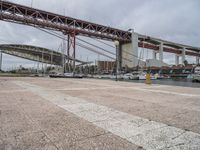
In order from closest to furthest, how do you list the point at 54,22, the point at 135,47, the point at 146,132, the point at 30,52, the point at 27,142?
the point at 27,142 → the point at 146,132 → the point at 54,22 → the point at 135,47 → the point at 30,52

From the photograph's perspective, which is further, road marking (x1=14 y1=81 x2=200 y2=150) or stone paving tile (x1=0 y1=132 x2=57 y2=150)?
road marking (x1=14 y1=81 x2=200 y2=150)

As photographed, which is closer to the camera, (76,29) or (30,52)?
(76,29)

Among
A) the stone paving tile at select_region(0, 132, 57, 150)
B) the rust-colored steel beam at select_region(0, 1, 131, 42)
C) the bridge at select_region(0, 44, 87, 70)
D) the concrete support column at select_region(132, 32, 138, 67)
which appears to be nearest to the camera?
the stone paving tile at select_region(0, 132, 57, 150)

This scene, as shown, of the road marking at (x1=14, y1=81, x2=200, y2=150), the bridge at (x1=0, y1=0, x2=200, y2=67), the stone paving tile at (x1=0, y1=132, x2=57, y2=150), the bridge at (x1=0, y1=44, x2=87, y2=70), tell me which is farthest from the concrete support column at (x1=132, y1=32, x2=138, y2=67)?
the stone paving tile at (x1=0, y1=132, x2=57, y2=150)

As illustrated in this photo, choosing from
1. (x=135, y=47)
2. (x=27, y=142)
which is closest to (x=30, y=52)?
(x=135, y=47)

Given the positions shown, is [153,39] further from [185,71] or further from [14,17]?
[14,17]

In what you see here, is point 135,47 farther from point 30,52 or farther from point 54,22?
point 30,52

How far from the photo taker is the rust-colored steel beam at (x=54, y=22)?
112 ft

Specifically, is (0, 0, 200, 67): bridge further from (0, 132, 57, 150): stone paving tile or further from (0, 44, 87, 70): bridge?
(0, 132, 57, 150): stone paving tile

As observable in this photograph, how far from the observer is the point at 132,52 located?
5103 cm

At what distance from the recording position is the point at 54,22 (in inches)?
1578

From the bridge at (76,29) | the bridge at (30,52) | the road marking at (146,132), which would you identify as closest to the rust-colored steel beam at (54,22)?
the bridge at (76,29)

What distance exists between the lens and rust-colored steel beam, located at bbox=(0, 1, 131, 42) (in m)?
34.2

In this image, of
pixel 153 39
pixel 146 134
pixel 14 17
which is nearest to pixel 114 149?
pixel 146 134
